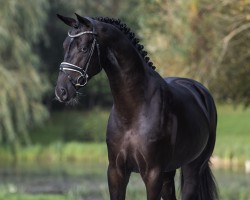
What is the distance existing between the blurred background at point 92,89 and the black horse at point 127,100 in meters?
3.23

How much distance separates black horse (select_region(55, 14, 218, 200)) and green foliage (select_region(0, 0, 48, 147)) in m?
19.7

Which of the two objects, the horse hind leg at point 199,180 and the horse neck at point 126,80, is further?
the horse hind leg at point 199,180

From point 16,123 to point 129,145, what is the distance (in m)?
21.5

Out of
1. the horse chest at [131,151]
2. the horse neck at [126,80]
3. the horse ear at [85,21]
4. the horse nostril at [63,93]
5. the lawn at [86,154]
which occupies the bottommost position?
the horse chest at [131,151]

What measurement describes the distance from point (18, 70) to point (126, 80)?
2118 centimetres

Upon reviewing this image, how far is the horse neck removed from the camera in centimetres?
502

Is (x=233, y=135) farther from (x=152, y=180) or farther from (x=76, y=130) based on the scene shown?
(x=152, y=180)

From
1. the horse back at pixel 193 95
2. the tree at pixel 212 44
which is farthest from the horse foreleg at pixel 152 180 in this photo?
the tree at pixel 212 44

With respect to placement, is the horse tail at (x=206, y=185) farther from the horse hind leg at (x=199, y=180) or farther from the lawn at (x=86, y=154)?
the lawn at (x=86, y=154)

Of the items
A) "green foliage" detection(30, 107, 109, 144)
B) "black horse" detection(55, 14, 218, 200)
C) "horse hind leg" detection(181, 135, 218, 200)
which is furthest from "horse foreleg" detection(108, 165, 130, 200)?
"green foliage" detection(30, 107, 109, 144)

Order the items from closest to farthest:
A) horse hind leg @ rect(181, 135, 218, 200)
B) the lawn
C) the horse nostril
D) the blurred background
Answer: the horse nostril < horse hind leg @ rect(181, 135, 218, 200) < the lawn < the blurred background

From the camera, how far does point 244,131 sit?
1340 inches

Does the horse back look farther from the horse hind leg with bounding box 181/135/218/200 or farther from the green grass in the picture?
the green grass

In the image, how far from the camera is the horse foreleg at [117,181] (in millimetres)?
5125
